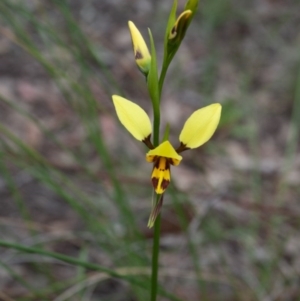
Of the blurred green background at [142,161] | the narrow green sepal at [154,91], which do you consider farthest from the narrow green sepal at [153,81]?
the blurred green background at [142,161]

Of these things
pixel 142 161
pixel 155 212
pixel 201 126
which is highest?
pixel 142 161

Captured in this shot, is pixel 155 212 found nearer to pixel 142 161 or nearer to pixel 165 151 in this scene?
pixel 165 151

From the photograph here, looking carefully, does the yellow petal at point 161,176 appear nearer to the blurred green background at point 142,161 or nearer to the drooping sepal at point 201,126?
the drooping sepal at point 201,126

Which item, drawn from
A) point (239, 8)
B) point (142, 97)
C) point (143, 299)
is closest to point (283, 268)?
point (143, 299)

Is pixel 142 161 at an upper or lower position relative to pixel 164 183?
upper

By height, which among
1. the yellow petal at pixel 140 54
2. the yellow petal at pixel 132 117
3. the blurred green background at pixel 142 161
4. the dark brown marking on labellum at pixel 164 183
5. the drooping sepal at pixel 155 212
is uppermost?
the blurred green background at pixel 142 161

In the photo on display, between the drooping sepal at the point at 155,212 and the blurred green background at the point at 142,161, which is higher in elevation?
the blurred green background at the point at 142,161

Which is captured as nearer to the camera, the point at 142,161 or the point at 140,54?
the point at 140,54

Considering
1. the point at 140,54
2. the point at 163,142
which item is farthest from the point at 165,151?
the point at 140,54
